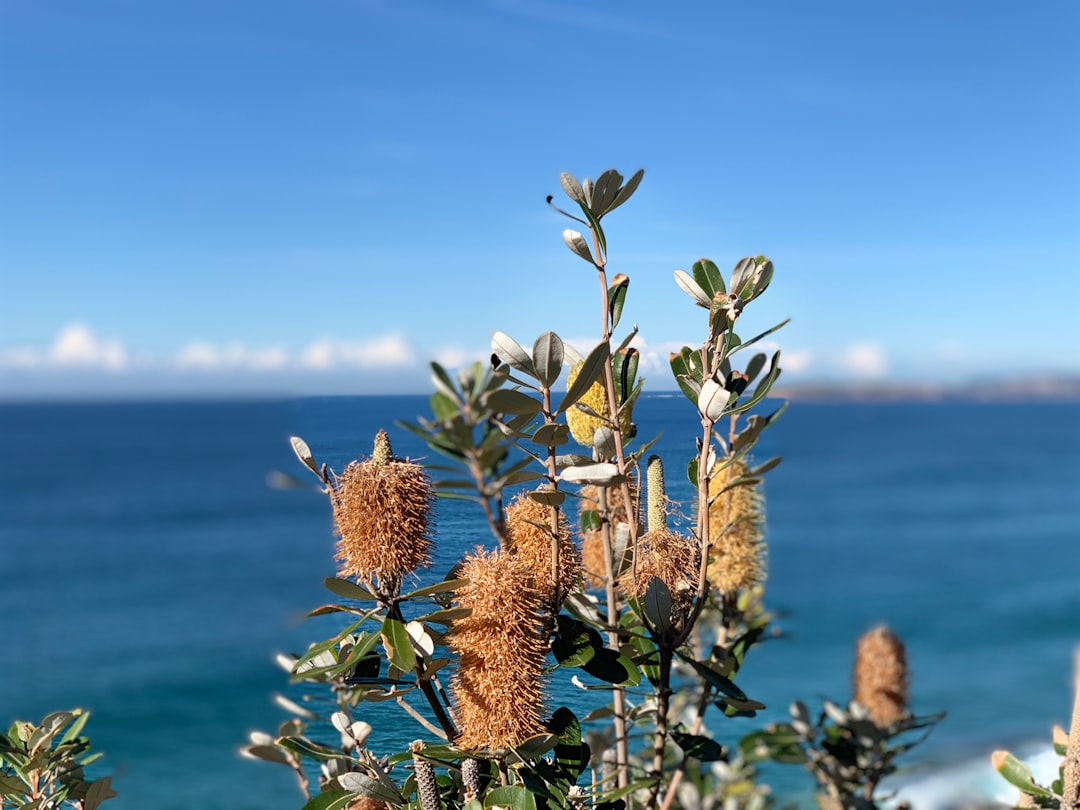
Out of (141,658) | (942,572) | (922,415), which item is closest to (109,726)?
(141,658)

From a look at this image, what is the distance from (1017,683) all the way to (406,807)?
50.1 ft

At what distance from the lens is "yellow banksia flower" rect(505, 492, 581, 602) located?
3.10 feet

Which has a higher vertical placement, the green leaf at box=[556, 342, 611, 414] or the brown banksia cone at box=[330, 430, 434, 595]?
the green leaf at box=[556, 342, 611, 414]

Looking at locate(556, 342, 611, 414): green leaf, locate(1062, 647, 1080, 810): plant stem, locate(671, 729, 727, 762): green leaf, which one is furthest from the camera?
locate(671, 729, 727, 762): green leaf

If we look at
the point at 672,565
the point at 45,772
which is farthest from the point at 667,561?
the point at 45,772

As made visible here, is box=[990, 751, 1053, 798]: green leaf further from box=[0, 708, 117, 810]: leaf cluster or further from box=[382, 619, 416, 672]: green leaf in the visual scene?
box=[0, 708, 117, 810]: leaf cluster

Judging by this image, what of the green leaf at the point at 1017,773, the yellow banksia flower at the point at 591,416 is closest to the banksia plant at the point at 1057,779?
the green leaf at the point at 1017,773

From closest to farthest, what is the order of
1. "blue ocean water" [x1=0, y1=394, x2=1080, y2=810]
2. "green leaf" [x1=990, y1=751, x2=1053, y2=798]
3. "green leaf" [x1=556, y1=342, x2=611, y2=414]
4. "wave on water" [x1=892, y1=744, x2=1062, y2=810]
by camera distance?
"green leaf" [x1=556, y1=342, x2=611, y2=414], "green leaf" [x1=990, y1=751, x2=1053, y2=798], "wave on water" [x1=892, y1=744, x2=1062, y2=810], "blue ocean water" [x1=0, y1=394, x2=1080, y2=810]

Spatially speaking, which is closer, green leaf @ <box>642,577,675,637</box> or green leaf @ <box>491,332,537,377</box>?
green leaf @ <box>491,332,537,377</box>

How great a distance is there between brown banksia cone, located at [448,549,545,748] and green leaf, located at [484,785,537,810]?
0.13 ft

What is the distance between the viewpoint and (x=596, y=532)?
1.23 meters

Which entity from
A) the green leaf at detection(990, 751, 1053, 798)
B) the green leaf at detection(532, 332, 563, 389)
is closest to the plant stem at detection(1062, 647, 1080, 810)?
the green leaf at detection(990, 751, 1053, 798)

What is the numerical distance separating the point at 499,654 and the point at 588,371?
295mm


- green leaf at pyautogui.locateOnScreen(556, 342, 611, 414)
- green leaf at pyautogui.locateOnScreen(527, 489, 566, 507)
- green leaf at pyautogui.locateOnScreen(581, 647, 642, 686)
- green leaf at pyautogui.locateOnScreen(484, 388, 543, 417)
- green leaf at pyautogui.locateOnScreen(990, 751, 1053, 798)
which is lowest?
green leaf at pyautogui.locateOnScreen(990, 751, 1053, 798)
